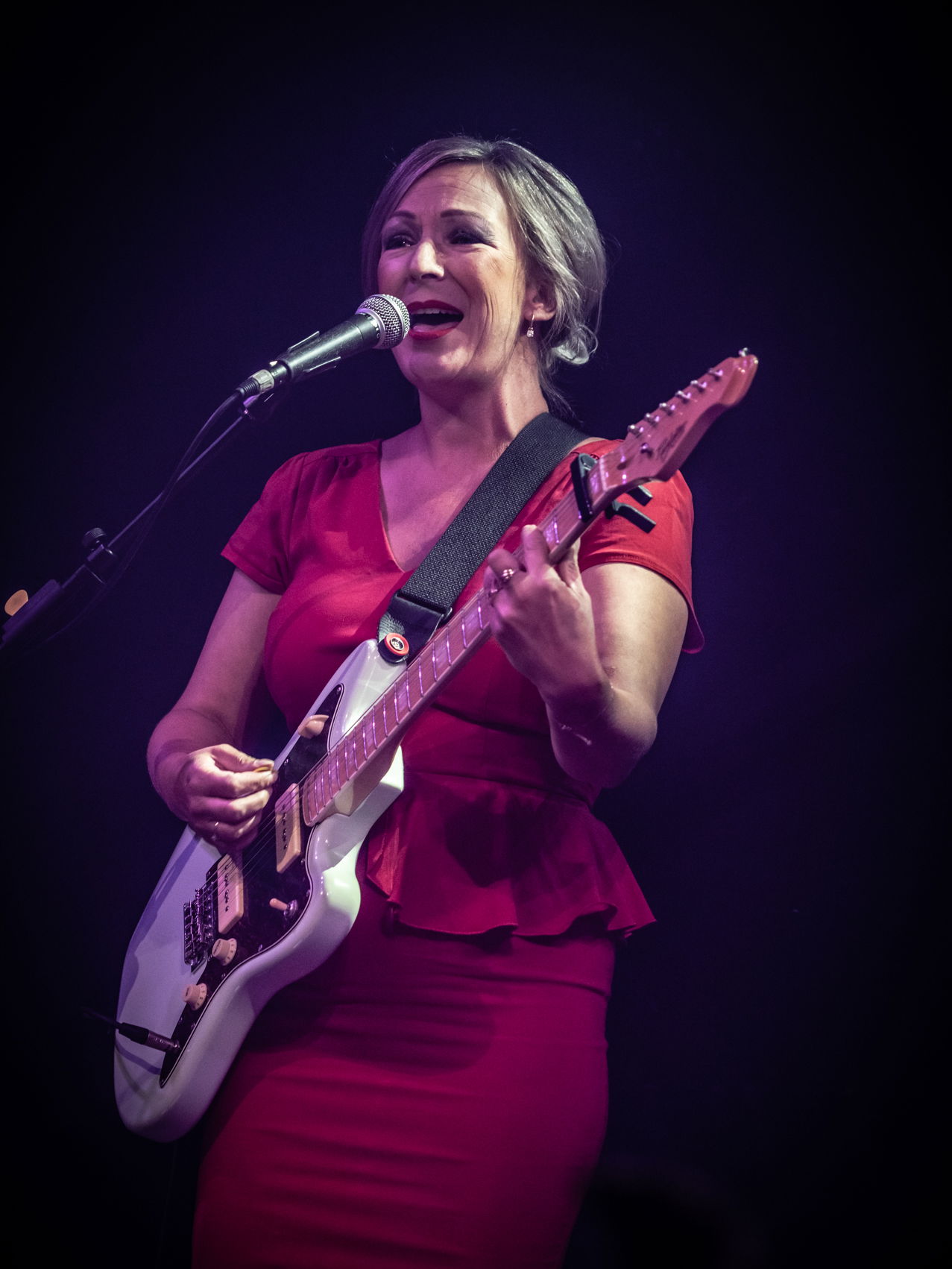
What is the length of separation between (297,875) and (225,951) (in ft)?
0.58

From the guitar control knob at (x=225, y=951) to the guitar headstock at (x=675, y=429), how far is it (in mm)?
850

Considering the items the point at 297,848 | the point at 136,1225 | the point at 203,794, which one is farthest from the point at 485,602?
the point at 136,1225

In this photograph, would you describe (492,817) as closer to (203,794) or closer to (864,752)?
(203,794)

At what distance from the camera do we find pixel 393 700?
1.37 m

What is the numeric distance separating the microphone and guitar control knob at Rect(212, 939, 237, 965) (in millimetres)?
807

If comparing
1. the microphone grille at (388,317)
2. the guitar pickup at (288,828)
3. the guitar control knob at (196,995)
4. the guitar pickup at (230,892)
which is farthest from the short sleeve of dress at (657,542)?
the guitar control knob at (196,995)

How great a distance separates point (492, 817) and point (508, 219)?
1187mm

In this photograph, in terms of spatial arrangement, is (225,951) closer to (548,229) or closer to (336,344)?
(336,344)

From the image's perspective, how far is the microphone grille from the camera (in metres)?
1.52

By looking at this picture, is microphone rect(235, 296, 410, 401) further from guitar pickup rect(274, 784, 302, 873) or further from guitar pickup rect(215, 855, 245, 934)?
guitar pickup rect(215, 855, 245, 934)

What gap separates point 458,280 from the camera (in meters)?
1.77

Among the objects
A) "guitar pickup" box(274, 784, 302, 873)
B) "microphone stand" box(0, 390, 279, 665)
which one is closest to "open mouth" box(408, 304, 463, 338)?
"microphone stand" box(0, 390, 279, 665)

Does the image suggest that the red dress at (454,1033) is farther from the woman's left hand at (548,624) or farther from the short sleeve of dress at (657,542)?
the woman's left hand at (548,624)

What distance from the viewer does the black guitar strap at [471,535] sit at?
5.03 feet
